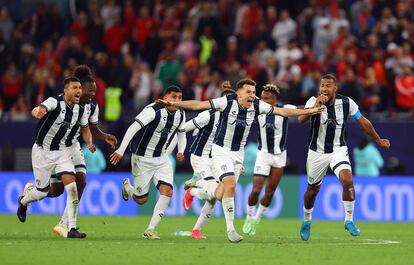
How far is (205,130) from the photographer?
60.7ft

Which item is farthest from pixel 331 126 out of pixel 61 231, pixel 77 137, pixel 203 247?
pixel 61 231

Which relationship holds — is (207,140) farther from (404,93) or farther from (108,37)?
(108,37)

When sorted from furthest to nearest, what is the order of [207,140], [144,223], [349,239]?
[144,223], [207,140], [349,239]

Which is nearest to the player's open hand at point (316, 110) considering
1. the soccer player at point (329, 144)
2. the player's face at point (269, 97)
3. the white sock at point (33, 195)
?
the soccer player at point (329, 144)

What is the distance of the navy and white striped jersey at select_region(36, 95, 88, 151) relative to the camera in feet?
54.0

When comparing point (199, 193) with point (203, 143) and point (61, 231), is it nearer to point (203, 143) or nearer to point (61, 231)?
point (203, 143)

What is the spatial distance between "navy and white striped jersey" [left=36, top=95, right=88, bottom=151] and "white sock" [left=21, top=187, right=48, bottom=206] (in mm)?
670

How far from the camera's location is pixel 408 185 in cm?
2309

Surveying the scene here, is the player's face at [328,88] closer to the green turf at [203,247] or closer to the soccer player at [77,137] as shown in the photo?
the green turf at [203,247]

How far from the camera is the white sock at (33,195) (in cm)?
1683

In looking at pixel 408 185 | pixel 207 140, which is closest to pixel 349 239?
pixel 207 140

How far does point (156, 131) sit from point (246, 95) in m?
1.68

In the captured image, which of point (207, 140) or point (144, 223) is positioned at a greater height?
point (207, 140)

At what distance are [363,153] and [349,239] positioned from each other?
7.34 m
